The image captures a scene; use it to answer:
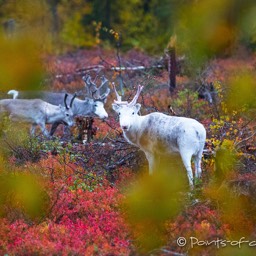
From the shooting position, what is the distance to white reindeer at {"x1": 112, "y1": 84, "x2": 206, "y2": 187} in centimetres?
702

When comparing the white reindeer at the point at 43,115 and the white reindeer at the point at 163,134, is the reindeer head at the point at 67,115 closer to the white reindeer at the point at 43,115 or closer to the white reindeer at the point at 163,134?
the white reindeer at the point at 43,115

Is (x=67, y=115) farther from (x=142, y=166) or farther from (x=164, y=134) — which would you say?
(x=142, y=166)

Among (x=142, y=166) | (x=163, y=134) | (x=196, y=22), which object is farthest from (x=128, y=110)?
(x=196, y=22)

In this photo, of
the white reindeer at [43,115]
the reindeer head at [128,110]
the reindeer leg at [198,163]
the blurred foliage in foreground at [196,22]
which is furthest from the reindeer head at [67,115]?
the blurred foliage in foreground at [196,22]

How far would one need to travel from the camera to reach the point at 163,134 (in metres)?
7.45

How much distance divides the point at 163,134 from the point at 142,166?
762 mm

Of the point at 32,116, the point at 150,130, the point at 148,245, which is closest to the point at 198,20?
the point at 148,245

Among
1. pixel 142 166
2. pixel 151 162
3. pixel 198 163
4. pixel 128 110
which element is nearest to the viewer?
pixel 151 162

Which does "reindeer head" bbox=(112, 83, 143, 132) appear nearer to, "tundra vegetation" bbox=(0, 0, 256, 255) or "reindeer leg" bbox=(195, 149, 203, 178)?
"tundra vegetation" bbox=(0, 0, 256, 255)

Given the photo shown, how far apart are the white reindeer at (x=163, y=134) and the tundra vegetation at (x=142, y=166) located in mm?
256

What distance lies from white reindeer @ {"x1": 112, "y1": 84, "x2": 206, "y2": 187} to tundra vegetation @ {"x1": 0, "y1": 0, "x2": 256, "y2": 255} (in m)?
0.26

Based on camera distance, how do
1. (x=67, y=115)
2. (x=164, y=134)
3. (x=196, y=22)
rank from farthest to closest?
(x=67, y=115), (x=164, y=134), (x=196, y=22)

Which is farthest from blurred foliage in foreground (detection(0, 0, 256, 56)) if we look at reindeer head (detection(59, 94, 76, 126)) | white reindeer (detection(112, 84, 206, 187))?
reindeer head (detection(59, 94, 76, 126))

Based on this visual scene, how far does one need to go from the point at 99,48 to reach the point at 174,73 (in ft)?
39.6
